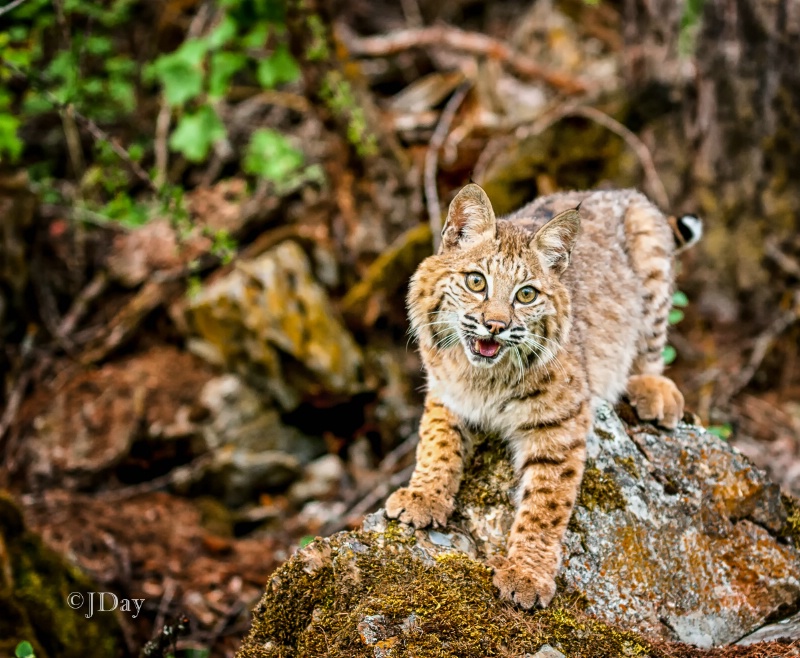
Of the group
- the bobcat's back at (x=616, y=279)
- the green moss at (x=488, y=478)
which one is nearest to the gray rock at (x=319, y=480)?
the bobcat's back at (x=616, y=279)

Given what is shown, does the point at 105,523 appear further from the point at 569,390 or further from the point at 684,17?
the point at 684,17

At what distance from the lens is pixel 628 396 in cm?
432

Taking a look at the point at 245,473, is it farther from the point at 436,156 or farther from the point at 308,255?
the point at 436,156

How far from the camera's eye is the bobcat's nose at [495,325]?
334 centimetres

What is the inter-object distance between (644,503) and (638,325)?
1.48 metres

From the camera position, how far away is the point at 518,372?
370cm

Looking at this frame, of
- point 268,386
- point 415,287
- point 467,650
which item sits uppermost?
point 415,287

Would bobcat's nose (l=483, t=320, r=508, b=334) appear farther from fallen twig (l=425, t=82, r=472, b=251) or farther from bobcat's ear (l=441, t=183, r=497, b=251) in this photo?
fallen twig (l=425, t=82, r=472, b=251)

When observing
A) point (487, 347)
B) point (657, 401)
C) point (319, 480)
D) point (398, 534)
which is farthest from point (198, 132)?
point (398, 534)

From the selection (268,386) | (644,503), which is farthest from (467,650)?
(268,386)

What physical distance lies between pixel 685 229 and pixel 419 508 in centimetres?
298

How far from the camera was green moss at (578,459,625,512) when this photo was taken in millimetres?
3492

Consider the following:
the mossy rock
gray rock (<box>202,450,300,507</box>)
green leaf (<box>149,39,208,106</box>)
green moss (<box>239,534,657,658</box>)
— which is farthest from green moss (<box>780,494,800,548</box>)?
green leaf (<box>149,39,208,106</box>)

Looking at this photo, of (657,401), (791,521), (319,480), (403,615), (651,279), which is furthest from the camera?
(319,480)
